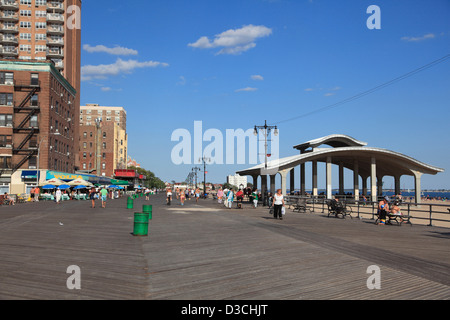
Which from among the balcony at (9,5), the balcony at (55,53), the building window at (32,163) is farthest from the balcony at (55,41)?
the building window at (32,163)

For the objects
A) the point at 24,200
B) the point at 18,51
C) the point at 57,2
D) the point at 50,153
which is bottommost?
the point at 24,200

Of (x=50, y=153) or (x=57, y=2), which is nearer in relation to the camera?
(x=50, y=153)

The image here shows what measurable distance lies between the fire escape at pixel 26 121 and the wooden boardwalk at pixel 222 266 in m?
56.0

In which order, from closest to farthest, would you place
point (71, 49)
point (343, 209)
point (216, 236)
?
point (216, 236), point (343, 209), point (71, 49)

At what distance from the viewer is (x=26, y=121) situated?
221 ft

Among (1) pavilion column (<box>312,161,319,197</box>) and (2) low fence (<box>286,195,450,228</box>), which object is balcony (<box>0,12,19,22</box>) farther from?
(2) low fence (<box>286,195,450,228</box>)

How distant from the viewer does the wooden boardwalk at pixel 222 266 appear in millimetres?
7285

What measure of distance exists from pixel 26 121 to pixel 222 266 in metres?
65.9

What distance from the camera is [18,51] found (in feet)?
275

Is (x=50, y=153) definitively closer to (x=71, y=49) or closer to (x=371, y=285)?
(x=71, y=49)

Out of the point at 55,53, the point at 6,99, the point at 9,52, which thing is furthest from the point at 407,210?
the point at 9,52

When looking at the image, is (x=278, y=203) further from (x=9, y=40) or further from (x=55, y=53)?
(x=9, y=40)
